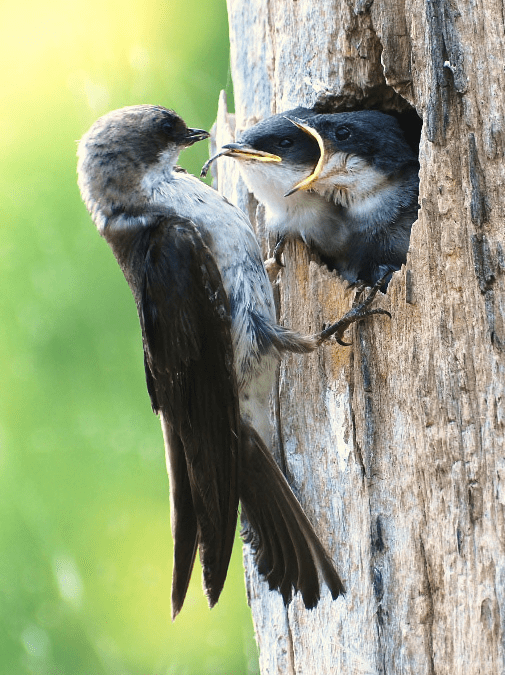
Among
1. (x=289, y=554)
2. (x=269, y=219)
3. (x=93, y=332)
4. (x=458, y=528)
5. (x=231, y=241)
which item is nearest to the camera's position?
(x=458, y=528)

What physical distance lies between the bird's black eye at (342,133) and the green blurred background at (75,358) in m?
1.07

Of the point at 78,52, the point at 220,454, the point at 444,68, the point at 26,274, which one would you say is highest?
the point at 78,52

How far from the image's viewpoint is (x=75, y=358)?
2.51 metres

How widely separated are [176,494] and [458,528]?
1.70 feet

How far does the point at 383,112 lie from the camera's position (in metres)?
1.63

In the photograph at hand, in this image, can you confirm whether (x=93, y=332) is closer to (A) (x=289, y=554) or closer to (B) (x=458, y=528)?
(A) (x=289, y=554)

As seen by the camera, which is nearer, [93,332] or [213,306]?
[213,306]

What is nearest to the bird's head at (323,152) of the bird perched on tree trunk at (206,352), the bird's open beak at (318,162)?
the bird's open beak at (318,162)

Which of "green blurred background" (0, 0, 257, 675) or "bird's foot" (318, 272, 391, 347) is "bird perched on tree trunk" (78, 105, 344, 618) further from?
"green blurred background" (0, 0, 257, 675)

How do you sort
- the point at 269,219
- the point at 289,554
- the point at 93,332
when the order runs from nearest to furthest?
the point at 289,554
the point at 269,219
the point at 93,332

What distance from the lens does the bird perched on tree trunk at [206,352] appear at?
1437 millimetres

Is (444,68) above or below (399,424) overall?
above

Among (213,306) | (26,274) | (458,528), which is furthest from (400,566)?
(26,274)

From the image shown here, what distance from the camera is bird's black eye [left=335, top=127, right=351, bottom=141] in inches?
59.4
